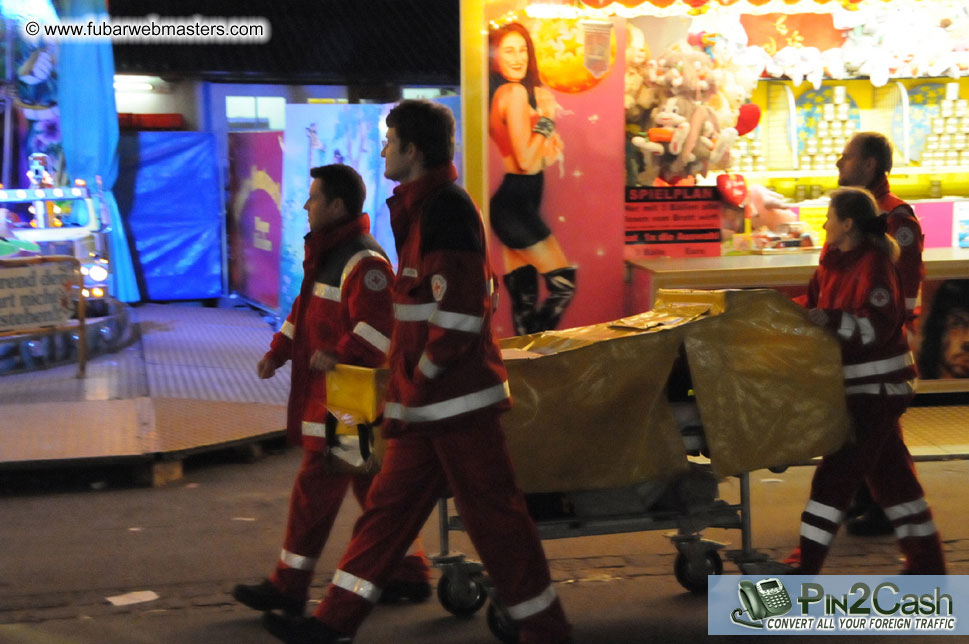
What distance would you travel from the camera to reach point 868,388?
4.49m

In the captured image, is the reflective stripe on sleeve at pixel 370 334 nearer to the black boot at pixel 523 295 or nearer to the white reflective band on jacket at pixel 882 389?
the white reflective band on jacket at pixel 882 389

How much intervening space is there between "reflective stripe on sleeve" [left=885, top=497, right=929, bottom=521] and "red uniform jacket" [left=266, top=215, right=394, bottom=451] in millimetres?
2182

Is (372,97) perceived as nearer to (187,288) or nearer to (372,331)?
(187,288)

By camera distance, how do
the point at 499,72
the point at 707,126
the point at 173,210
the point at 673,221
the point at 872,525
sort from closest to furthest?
the point at 872,525
the point at 499,72
the point at 673,221
the point at 707,126
the point at 173,210

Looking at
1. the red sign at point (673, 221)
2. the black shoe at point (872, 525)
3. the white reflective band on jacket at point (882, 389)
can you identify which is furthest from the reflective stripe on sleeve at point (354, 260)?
the red sign at point (673, 221)

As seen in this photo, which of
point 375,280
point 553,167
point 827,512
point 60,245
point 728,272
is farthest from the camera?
point 60,245

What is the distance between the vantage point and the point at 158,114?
15836mm

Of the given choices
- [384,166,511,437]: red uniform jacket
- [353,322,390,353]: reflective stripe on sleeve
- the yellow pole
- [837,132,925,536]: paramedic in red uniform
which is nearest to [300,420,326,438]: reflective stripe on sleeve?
[353,322,390,353]: reflective stripe on sleeve

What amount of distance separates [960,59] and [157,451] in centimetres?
747

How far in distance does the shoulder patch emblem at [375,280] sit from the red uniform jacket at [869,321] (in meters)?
1.75

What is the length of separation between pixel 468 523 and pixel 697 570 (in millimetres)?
1339

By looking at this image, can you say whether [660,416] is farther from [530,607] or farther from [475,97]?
[475,97]

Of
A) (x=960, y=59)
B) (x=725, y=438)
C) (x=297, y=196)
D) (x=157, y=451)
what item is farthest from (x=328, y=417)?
(x=960, y=59)

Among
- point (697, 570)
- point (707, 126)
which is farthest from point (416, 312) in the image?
point (707, 126)
